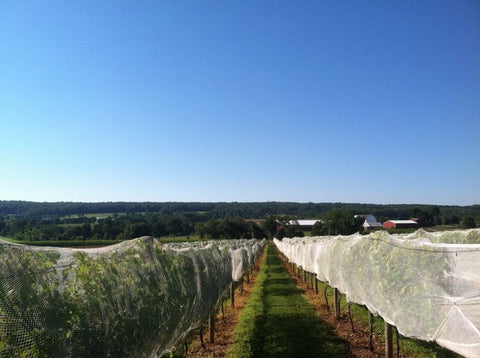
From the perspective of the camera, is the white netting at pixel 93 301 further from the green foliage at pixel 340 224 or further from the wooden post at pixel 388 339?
the green foliage at pixel 340 224

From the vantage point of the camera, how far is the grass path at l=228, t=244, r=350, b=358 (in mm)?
8570

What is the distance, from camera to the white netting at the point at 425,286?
4293 mm

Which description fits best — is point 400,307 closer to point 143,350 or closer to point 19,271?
point 143,350

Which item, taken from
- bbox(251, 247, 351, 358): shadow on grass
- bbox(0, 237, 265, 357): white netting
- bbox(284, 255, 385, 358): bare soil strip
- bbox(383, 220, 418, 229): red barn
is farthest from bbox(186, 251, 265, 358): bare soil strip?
bbox(383, 220, 418, 229): red barn

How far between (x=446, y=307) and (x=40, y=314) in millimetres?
4600

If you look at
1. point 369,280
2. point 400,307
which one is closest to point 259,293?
point 369,280

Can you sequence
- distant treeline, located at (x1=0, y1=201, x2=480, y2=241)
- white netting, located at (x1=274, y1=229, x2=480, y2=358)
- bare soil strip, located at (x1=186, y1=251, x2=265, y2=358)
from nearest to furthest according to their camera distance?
1. white netting, located at (x1=274, y1=229, x2=480, y2=358)
2. bare soil strip, located at (x1=186, y1=251, x2=265, y2=358)
3. distant treeline, located at (x1=0, y1=201, x2=480, y2=241)

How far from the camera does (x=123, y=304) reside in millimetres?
4586

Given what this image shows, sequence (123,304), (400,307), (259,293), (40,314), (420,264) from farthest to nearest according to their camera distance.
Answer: (259,293) < (400,307) < (420,264) < (123,304) < (40,314)

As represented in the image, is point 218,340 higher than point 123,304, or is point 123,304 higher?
point 123,304

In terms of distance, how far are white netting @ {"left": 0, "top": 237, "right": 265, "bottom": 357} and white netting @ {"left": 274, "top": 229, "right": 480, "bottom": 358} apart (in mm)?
3572

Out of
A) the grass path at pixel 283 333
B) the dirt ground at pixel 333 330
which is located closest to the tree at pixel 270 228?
the grass path at pixel 283 333

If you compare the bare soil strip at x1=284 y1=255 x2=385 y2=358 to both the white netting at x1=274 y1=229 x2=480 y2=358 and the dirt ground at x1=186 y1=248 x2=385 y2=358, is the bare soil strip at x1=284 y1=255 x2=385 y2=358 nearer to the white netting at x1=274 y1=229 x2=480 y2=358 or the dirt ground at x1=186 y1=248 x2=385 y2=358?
the dirt ground at x1=186 y1=248 x2=385 y2=358

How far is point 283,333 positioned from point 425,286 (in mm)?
5824
